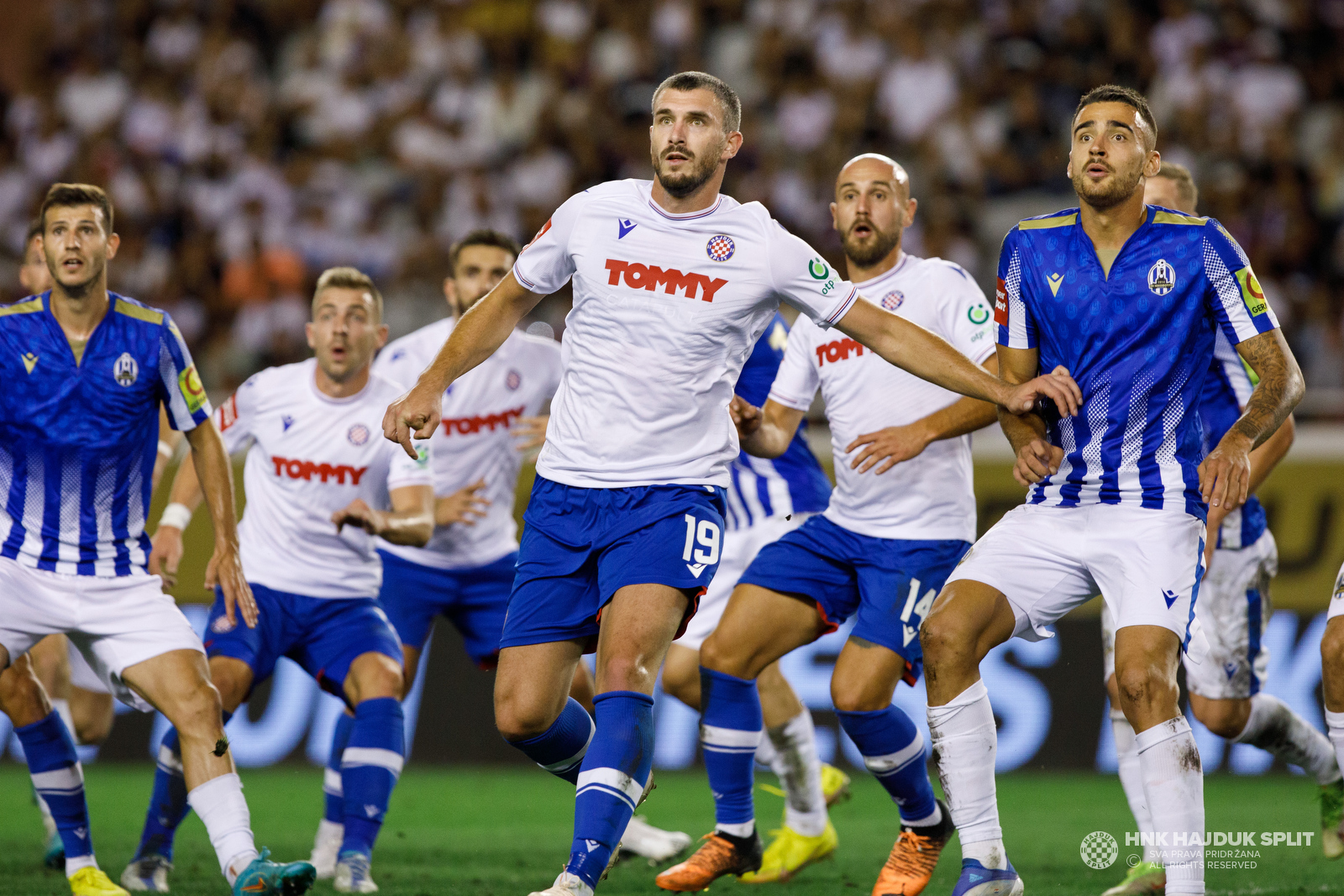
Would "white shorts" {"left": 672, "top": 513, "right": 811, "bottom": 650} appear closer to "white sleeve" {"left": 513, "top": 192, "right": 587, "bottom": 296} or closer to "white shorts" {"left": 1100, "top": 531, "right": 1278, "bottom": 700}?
"white shorts" {"left": 1100, "top": 531, "right": 1278, "bottom": 700}

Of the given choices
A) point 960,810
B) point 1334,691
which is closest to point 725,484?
point 960,810

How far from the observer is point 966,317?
6465 mm

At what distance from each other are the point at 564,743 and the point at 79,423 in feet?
7.37

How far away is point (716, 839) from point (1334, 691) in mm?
2500

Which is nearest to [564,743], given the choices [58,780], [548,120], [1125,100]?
[58,780]

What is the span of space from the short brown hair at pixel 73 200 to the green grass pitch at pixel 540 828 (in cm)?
268

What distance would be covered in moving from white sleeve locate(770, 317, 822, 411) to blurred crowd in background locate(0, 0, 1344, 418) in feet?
19.0

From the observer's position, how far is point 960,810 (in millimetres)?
5297

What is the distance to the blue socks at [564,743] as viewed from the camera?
5.46m

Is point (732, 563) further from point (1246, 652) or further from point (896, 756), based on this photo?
point (1246, 652)

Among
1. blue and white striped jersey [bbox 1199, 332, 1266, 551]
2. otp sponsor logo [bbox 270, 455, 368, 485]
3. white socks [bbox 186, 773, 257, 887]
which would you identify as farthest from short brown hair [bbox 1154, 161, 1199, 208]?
white socks [bbox 186, 773, 257, 887]

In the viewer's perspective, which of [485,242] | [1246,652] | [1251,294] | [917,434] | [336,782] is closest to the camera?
[1251,294]

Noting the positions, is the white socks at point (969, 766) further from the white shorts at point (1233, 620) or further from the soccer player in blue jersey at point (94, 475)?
the soccer player in blue jersey at point (94, 475)

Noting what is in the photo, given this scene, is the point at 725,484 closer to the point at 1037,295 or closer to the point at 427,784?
the point at 1037,295
